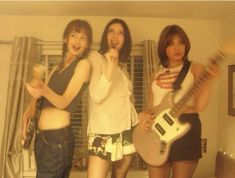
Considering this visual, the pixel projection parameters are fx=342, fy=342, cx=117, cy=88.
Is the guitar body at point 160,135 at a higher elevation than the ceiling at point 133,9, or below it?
below

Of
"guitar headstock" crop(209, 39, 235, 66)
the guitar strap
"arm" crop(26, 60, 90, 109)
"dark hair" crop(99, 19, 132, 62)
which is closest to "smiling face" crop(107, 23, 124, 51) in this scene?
"dark hair" crop(99, 19, 132, 62)

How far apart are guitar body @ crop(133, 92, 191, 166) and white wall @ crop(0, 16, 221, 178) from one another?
0.14 meters

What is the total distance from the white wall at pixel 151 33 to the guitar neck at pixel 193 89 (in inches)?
1.7

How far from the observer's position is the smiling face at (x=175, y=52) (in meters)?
1.57

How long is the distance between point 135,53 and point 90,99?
0.29 m

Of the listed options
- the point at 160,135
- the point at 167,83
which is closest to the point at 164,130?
the point at 160,135

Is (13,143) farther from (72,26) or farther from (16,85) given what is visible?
(72,26)

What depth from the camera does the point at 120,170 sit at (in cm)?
157

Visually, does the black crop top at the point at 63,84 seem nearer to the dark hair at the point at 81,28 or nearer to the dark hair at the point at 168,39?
the dark hair at the point at 81,28

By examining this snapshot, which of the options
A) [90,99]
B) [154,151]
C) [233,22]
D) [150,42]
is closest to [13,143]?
[90,99]

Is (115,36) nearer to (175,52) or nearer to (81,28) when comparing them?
(81,28)

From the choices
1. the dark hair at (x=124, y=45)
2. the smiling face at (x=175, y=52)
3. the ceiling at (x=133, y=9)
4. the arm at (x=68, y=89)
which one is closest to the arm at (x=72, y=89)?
the arm at (x=68, y=89)

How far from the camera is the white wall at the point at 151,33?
1546mm

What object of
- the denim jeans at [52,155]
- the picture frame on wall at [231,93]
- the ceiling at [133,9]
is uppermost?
the ceiling at [133,9]
